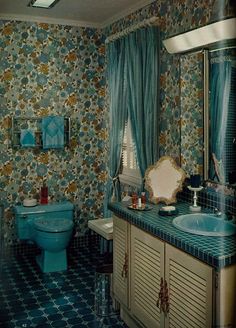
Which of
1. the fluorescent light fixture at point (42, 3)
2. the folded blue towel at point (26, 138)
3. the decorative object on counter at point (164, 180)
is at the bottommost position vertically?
the decorative object on counter at point (164, 180)

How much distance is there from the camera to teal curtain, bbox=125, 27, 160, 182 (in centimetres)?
352

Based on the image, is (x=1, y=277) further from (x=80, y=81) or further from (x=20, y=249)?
(x=80, y=81)

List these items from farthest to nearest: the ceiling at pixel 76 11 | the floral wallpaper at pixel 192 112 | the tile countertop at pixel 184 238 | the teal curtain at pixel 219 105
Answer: the ceiling at pixel 76 11 < the floral wallpaper at pixel 192 112 < the teal curtain at pixel 219 105 < the tile countertop at pixel 184 238

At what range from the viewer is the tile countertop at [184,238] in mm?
2062

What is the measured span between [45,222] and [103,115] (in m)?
1.49

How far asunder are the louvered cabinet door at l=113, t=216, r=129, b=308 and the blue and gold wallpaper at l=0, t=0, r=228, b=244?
173cm

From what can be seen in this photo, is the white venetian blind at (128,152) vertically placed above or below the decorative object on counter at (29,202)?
above

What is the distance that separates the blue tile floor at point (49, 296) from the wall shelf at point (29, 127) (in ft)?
4.13

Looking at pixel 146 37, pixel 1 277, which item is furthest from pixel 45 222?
pixel 146 37

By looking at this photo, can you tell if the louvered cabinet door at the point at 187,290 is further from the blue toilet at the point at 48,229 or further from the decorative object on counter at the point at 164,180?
the blue toilet at the point at 48,229

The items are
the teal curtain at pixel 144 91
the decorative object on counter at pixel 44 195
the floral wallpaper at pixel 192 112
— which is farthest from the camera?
the decorative object on counter at pixel 44 195

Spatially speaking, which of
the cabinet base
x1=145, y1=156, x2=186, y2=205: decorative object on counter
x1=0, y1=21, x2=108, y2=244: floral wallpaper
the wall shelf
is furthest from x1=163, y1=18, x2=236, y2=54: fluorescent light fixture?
the cabinet base

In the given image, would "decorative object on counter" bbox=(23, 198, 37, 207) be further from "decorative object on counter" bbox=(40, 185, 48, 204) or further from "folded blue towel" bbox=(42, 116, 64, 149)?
"folded blue towel" bbox=(42, 116, 64, 149)

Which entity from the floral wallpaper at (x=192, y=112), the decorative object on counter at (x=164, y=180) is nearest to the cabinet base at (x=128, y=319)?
the decorative object on counter at (x=164, y=180)
